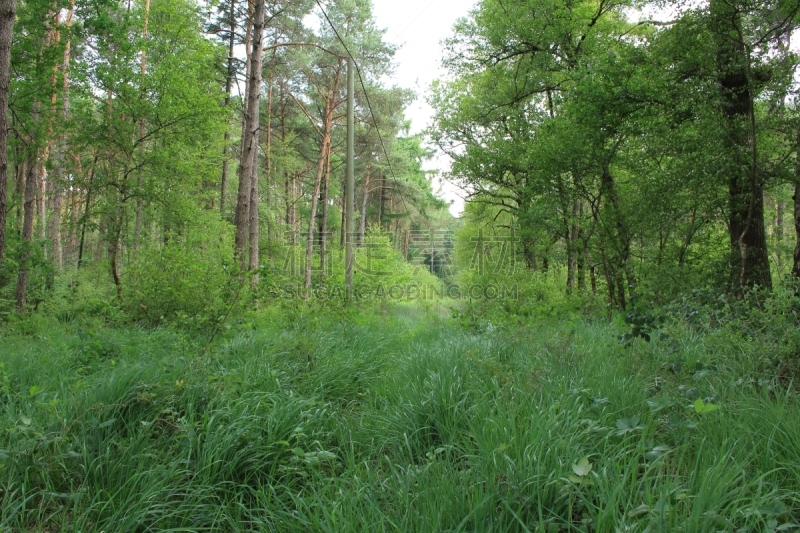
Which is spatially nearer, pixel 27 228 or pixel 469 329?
pixel 469 329

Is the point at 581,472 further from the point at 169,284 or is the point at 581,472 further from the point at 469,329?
the point at 169,284

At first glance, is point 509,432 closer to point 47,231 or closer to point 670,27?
point 670,27

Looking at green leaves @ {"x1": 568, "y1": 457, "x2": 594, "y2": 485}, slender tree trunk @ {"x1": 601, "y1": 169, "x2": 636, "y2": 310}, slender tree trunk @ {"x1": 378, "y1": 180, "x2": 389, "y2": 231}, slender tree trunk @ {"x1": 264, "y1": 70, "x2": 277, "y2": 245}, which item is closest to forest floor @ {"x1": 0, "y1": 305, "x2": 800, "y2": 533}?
green leaves @ {"x1": 568, "y1": 457, "x2": 594, "y2": 485}

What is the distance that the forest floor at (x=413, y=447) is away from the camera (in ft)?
6.35

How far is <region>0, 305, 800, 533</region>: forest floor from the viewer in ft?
6.35

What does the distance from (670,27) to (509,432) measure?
26.5ft

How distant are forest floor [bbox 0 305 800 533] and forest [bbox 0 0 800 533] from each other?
2 cm

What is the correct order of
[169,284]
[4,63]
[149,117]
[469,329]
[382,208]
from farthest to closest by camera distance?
[382,208] < [149,117] < [169,284] < [469,329] < [4,63]

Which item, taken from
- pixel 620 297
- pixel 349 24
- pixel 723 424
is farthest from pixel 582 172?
pixel 349 24

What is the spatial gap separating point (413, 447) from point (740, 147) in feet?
21.8

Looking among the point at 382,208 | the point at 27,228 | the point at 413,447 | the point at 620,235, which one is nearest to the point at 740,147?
the point at 620,235

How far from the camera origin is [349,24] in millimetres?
20562

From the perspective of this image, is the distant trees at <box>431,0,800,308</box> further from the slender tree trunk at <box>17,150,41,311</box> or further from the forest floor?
the slender tree trunk at <box>17,150,41,311</box>

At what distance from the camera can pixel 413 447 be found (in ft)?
10.1
